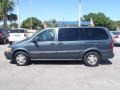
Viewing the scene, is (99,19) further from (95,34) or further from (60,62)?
(95,34)

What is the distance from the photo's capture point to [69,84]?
8.51 metres

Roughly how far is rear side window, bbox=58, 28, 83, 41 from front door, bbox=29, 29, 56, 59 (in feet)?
1.20

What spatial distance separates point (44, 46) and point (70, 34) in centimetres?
130

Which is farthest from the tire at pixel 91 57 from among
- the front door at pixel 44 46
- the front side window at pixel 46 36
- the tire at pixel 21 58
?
the tire at pixel 21 58

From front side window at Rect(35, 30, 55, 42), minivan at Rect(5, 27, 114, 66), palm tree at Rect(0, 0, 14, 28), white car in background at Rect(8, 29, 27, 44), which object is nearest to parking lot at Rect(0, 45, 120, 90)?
minivan at Rect(5, 27, 114, 66)

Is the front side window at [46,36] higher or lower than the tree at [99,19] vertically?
lower

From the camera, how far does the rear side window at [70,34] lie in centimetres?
1249

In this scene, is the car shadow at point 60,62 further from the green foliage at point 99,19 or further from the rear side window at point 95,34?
the green foliage at point 99,19

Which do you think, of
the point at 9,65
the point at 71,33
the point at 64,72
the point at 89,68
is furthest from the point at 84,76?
the point at 9,65

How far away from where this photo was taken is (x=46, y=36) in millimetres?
12492

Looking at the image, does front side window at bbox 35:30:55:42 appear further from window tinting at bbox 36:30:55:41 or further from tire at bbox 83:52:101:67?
tire at bbox 83:52:101:67

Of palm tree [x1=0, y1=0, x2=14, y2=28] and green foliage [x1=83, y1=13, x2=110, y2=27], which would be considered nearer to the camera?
palm tree [x1=0, y1=0, x2=14, y2=28]

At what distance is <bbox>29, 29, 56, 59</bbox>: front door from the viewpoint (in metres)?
12.3

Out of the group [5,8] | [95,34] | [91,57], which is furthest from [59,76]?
[5,8]
